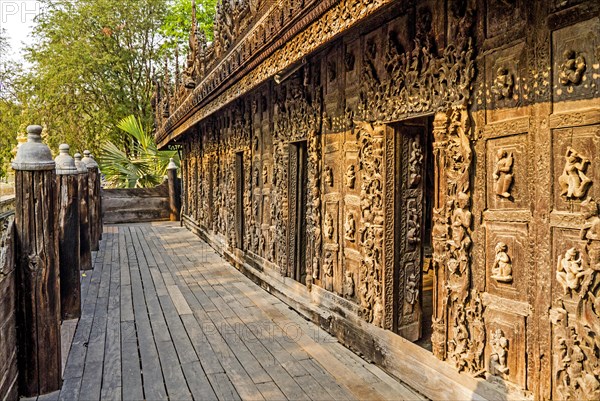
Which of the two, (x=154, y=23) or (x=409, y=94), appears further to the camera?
(x=154, y=23)

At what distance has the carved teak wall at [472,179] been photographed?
7.36ft

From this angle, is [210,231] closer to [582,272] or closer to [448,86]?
[448,86]

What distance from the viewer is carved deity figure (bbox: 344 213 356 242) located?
423 centimetres

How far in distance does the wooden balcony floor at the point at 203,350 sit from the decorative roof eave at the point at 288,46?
2402 millimetres

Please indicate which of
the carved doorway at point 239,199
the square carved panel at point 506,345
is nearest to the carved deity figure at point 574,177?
the square carved panel at point 506,345

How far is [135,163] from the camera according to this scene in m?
17.7

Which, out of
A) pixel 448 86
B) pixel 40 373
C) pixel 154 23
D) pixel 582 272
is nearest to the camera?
pixel 582 272

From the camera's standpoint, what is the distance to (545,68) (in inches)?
93.4

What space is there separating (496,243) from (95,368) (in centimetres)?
315

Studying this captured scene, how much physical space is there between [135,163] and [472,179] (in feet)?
54.3

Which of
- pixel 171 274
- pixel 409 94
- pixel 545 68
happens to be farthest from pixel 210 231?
pixel 545 68

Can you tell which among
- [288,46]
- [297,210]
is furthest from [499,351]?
→ [297,210]

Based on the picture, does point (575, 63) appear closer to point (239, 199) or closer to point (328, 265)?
point (328, 265)

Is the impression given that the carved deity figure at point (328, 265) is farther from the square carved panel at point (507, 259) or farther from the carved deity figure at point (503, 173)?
the carved deity figure at point (503, 173)
